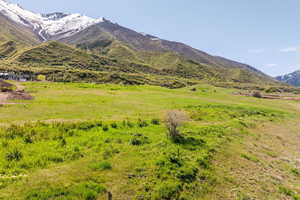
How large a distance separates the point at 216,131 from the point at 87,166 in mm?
15123

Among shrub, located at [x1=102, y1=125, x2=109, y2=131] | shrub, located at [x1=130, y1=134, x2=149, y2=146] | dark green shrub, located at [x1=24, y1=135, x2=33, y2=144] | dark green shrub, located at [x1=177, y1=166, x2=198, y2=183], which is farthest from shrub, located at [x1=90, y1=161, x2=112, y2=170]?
shrub, located at [x1=102, y1=125, x2=109, y2=131]

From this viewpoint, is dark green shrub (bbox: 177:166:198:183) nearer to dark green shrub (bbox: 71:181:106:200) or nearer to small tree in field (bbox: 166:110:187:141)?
dark green shrub (bbox: 71:181:106:200)

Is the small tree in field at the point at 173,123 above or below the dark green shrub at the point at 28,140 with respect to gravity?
above

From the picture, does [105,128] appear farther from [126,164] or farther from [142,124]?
[126,164]

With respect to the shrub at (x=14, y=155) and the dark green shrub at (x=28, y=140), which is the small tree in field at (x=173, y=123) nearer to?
the shrub at (x=14, y=155)

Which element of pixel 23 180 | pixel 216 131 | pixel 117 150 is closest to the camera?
pixel 23 180

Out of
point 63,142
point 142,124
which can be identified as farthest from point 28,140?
point 142,124

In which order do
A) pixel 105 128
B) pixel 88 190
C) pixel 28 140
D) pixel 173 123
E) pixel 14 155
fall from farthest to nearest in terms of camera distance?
pixel 105 128 → pixel 173 123 → pixel 28 140 → pixel 14 155 → pixel 88 190

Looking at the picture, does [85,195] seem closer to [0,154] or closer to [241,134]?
[0,154]

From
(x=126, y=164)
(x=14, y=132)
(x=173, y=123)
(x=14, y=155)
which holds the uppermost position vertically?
(x=173, y=123)

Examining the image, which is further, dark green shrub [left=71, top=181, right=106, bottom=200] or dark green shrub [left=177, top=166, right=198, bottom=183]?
dark green shrub [left=177, top=166, right=198, bottom=183]

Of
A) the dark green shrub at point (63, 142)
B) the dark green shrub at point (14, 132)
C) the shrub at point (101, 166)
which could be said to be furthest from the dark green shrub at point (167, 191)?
the dark green shrub at point (14, 132)

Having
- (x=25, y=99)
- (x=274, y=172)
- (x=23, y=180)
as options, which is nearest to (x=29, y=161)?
(x=23, y=180)

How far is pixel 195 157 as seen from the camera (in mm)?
12805
